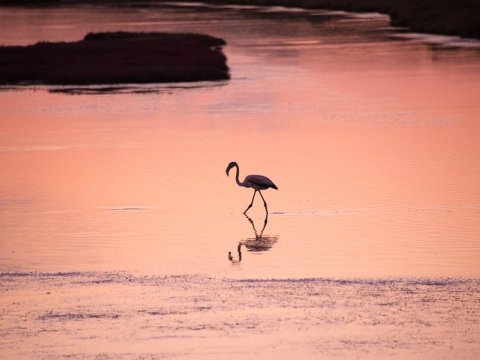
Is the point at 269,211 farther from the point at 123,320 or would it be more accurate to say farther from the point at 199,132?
the point at 199,132

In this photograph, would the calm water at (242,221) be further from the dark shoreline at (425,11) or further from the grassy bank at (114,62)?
the dark shoreline at (425,11)

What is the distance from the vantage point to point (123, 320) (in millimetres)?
13367

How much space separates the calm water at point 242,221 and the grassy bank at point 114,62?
2.60 m

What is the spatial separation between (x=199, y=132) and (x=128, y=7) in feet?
303

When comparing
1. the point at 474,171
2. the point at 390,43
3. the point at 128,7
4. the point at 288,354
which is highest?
the point at 288,354

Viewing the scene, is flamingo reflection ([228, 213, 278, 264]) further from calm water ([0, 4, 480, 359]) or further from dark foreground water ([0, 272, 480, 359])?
dark foreground water ([0, 272, 480, 359])

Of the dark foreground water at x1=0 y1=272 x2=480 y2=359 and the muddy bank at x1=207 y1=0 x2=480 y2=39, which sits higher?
the dark foreground water at x1=0 y1=272 x2=480 y2=359

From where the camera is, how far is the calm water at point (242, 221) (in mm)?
12852

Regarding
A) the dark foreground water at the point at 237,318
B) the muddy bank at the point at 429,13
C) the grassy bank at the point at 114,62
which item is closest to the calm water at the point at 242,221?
the dark foreground water at the point at 237,318

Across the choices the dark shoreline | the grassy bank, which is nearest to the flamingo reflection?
the grassy bank

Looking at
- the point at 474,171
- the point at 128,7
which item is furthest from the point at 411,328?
the point at 128,7

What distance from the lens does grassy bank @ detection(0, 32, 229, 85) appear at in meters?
47.8

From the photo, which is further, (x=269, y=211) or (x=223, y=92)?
(x=223, y=92)

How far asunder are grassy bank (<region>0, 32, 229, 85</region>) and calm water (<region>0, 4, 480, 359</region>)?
2599 millimetres
